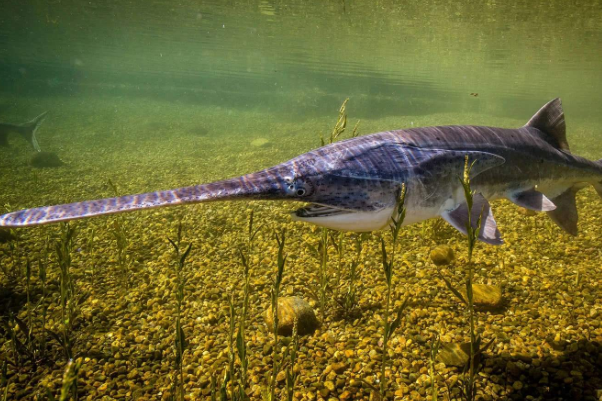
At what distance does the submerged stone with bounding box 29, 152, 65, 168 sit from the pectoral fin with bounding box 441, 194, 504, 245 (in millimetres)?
15193

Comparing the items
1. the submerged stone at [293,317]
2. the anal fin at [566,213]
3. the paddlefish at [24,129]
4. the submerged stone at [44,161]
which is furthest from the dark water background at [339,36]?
the submerged stone at [293,317]

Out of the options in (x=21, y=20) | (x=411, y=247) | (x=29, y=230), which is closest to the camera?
(x=411, y=247)

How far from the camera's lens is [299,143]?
688 inches

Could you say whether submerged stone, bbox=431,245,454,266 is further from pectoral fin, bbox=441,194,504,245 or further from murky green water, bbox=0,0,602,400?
pectoral fin, bbox=441,194,504,245

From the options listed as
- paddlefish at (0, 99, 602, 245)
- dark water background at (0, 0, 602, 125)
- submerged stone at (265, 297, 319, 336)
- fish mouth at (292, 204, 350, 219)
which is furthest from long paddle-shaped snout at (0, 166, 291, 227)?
dark water background at (0, 0, 602, 125)

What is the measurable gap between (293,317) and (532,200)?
308 centimetres

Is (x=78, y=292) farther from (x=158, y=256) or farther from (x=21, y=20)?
(x=21, y=20)

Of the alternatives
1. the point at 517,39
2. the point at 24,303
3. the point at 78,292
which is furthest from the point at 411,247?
the point at 517,39

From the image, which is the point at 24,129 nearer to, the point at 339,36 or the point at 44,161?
the point at 44,161

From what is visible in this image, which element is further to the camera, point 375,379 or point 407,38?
point 407,38

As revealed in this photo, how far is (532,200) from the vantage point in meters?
3.62

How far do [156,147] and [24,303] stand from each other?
1460cm

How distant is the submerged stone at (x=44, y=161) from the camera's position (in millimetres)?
12492

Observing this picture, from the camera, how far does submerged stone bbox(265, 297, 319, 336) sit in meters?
3.33
